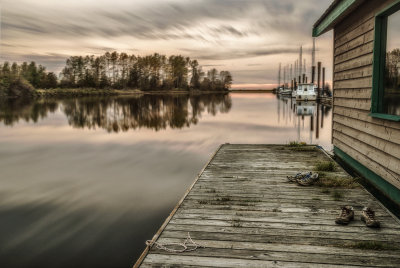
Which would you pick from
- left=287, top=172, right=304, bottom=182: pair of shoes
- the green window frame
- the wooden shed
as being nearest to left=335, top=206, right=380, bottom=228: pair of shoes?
the wooden shed

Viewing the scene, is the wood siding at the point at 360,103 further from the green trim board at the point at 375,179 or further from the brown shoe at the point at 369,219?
the brown shoe at the point at 369,219

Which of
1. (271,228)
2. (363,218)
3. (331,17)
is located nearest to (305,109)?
(331,17)

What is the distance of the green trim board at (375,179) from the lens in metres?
4.79

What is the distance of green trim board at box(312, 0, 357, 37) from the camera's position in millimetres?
6264

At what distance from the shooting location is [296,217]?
3.82m

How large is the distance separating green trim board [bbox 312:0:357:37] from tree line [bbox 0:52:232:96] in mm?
74982

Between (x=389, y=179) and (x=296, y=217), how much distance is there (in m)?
2.18

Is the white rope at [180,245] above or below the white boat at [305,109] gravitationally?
below

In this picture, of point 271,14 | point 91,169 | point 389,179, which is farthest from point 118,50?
point 389,179

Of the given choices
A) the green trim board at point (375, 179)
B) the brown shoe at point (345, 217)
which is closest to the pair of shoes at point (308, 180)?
the green trim board at point (375, 179)

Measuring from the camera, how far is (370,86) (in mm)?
5691

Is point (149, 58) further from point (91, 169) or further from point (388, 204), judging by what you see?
point (388, 204)

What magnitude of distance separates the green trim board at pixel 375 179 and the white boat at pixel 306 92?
3532cm

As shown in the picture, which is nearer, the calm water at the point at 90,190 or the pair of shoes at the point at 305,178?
the calm water at the point at 90,190
